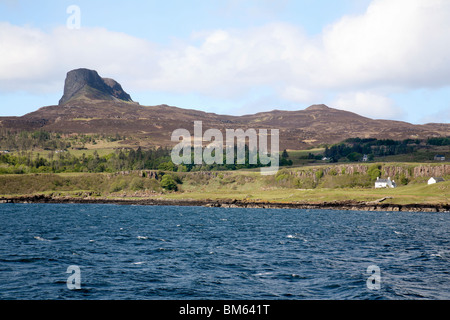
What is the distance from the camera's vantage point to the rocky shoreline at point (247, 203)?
133000 mm

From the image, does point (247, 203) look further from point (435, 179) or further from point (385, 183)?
point (435, 179)

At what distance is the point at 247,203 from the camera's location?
159250 mm

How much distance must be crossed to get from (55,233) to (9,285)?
3629cm

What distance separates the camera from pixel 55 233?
2766 inches

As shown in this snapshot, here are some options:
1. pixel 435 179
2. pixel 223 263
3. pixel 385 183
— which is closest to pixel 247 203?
pixel 385 183

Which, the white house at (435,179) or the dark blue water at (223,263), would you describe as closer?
the dark blue water at (223,263)

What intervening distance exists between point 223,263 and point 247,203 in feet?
376

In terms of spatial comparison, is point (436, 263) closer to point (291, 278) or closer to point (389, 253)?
point (389, 253)

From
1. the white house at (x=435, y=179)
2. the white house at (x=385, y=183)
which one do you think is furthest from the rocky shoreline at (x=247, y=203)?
Result: the white house at (x=385, y=183)

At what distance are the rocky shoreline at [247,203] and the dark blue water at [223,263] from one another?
6083 centimetres

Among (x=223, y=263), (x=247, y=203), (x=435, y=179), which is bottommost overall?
(x=247, y=203)

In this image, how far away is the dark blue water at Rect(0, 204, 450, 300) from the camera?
34.0 metres

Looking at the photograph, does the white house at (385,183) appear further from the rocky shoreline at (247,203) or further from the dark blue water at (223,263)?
the dark blue water at (223,263)
